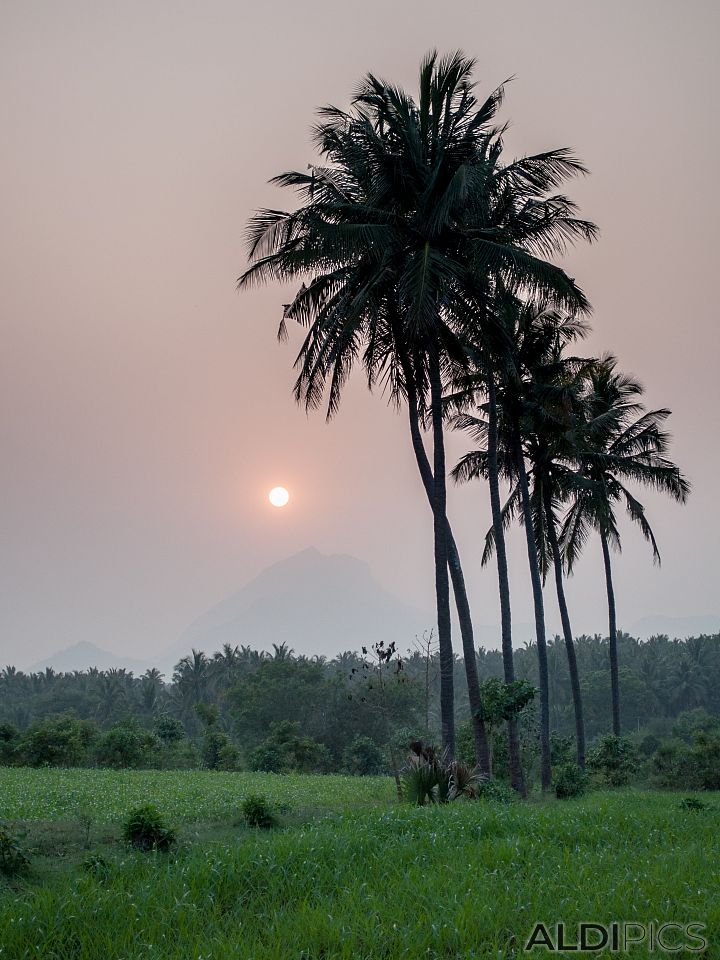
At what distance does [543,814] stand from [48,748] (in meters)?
27.0

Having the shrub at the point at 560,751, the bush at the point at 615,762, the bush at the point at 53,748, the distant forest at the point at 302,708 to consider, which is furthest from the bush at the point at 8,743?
the bush at the point at 615,762

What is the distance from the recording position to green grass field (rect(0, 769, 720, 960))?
6.14 metres

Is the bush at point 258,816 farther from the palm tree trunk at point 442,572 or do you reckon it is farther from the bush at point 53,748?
the bush at point 53,748

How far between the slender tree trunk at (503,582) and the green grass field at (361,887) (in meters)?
10.9

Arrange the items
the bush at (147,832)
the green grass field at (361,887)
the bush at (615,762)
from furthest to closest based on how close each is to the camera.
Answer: the bush at (615,762), the bush at (147,832), the green grass field at (361,887)

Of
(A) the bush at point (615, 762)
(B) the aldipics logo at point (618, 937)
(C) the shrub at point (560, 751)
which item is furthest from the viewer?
(C) the shrub at point (560, 751)

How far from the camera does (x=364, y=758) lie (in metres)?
41.5

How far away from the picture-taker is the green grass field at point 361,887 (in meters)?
6.14

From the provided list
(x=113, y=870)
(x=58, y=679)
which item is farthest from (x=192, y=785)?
(x=58, y=679)

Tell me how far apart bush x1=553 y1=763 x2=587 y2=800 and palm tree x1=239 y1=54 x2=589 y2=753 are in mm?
5251

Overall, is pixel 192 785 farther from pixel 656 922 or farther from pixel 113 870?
pixel 656 922

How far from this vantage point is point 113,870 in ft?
25.7

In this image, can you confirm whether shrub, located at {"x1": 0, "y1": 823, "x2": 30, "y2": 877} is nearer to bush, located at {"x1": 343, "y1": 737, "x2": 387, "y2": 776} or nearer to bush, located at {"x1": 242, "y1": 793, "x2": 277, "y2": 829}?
bush, located at {"x1": 242, "y1": 793, "x2": 277, "y2": 829}

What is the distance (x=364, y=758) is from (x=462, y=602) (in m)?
25.4
